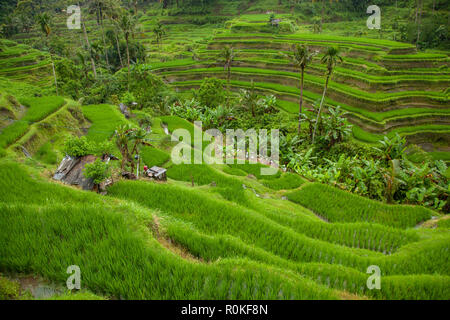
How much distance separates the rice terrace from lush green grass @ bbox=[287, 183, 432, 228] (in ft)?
0.22

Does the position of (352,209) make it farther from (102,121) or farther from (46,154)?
(102,121)

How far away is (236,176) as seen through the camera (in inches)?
493

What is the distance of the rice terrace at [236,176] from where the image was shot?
3.72 m

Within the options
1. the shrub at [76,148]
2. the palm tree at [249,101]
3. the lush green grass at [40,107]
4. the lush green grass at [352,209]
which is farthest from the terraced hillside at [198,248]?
the palm tree at [249,101]

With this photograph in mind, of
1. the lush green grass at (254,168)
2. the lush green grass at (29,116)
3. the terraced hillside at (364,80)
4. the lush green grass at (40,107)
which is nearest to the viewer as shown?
the lush green grass at (29,116)

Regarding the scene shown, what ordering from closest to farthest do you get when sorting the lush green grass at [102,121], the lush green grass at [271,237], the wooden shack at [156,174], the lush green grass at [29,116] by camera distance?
the lush green grass at [271,237], the wooden shack at [156,174], the lush green grass at [29,116], the lush green grass at [102,121]

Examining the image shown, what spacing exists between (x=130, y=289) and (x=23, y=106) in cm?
1647

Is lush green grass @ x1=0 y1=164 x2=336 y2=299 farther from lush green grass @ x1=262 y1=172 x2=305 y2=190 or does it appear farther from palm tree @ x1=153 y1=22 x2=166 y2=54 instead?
palm tree @ x1=153 y1=22 x2=166 y2=54

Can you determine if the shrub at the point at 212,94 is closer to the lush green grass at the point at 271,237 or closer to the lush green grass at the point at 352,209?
the lush green grass at the point at 352,209

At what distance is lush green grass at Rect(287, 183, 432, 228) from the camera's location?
9.29 metres

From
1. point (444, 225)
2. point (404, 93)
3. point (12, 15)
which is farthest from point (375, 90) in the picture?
point (12, 15)

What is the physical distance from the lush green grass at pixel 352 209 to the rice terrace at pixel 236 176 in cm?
7

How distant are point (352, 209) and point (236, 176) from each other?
16.7ft
